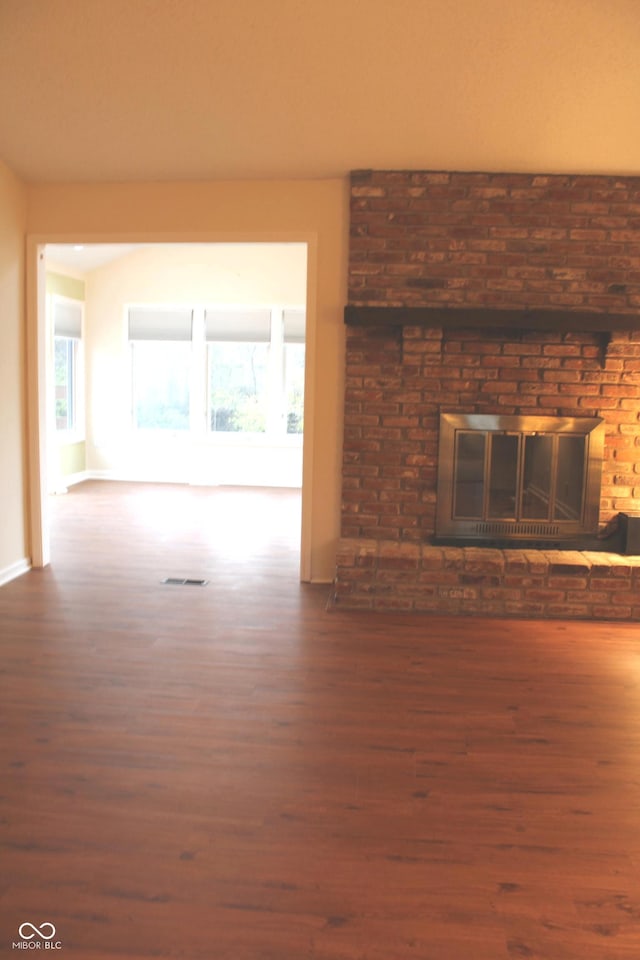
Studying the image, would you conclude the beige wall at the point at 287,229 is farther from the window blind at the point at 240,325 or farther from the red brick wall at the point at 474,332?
the window blind at the point at 240,325

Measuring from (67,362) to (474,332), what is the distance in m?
5.82

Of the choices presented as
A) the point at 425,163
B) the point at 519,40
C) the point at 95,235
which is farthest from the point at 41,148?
the point at 519,40

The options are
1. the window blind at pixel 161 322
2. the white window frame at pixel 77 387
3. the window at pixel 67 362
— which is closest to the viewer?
the window at pixel 67 362

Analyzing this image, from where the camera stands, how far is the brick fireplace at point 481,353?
454 cm

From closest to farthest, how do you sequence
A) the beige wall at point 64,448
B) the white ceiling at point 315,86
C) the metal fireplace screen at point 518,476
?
the white ceiling at point 315,86 → the metal fireplace screen at point 518,476 → the beige wall at point 64,448

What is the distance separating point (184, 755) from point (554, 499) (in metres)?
3.00

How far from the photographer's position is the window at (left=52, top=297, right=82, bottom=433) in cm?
856

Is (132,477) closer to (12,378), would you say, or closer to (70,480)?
(70,480)

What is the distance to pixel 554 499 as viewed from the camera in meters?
4.79

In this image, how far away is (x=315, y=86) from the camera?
3930 millimetres

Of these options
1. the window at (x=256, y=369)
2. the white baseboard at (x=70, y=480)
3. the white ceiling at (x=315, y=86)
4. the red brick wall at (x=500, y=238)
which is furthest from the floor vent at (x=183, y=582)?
the window at (x=256, y=369)

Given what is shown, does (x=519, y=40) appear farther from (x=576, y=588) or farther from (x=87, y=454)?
(x=87, y=454)

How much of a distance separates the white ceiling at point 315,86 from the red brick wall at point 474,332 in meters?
0.20

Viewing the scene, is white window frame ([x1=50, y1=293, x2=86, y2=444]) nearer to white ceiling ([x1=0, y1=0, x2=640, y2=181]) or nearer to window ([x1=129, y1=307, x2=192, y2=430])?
window ([x1=129, y1=307, x2=192, y2=430])
